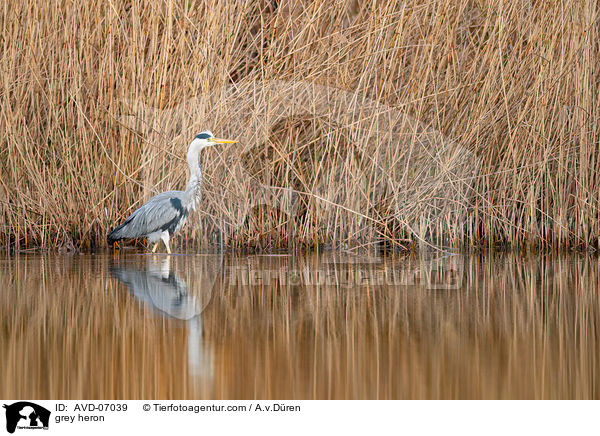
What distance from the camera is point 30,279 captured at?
156 inches

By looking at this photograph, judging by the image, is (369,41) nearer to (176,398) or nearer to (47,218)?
(47,218)

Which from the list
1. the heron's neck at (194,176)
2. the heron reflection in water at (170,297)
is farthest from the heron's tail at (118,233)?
the heron's neck at (194,176)

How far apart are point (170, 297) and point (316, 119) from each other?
2401 mm

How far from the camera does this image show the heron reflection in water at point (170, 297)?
91.7 inches

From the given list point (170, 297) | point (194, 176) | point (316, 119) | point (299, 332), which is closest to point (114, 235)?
point (194, 176)

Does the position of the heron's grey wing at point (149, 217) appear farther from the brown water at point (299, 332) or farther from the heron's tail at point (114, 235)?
the brown water at point (299, 332)

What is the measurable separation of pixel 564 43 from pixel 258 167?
87.8 inches

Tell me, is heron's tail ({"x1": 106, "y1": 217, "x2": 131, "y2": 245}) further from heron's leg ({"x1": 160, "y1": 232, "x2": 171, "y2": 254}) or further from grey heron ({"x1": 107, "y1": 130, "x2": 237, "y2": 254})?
heron's leg ({"x1": 160, "y1": 232, "x2": 171, "y2": 254})

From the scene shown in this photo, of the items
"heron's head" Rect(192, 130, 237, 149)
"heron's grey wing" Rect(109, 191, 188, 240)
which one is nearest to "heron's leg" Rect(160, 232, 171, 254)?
"heron's grey wing" Rect(109, 191, 188, 240)

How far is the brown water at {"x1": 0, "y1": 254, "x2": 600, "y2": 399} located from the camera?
6.82 ft

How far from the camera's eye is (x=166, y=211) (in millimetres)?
5043

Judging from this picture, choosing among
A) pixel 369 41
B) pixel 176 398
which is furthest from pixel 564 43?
pixel 176 398

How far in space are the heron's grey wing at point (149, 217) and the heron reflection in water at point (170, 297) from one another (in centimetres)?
22
